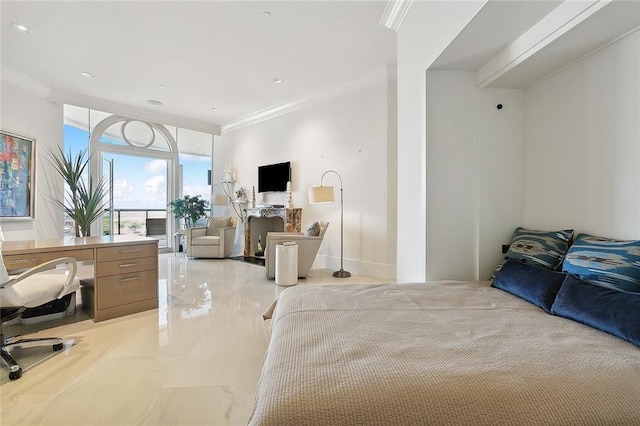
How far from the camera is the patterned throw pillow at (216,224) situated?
617cm

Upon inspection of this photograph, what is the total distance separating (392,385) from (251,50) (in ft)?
13.1

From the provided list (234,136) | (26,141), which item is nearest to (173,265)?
(26,141)

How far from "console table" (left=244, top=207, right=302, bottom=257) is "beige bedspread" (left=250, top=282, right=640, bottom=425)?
12.7 feet

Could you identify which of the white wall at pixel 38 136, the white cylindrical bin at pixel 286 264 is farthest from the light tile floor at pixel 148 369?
the white wall at pixel 38 136

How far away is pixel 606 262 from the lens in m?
1.37

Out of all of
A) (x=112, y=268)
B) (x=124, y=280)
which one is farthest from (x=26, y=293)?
(x=124, y=280)

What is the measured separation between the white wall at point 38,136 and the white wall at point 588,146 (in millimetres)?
6184

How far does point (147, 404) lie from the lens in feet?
5.00

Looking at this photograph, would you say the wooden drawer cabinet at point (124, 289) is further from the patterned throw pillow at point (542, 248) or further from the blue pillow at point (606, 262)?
the blue pillow at point (606, 262)

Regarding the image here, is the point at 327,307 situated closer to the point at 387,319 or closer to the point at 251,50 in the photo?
the point at 387,319

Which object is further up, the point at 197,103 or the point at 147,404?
the point at 197,103

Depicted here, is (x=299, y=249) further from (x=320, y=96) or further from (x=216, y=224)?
(x=216, y=224)

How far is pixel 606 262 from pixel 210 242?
567 centimetres

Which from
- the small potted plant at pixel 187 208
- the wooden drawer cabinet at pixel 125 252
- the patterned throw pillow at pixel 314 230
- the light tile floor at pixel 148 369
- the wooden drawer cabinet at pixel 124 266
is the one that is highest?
the small potted plant at pixel 187 208
